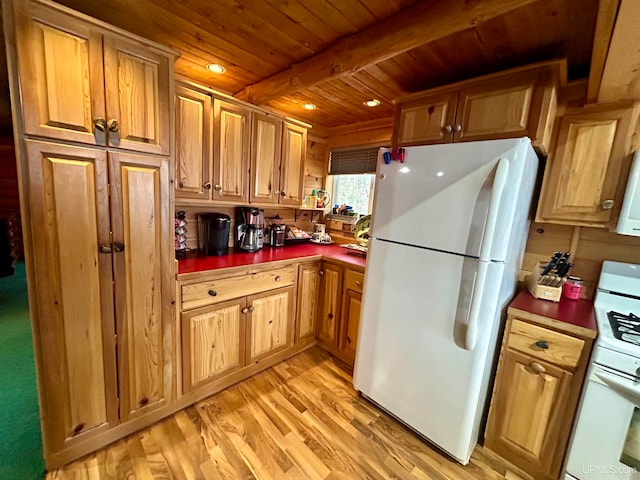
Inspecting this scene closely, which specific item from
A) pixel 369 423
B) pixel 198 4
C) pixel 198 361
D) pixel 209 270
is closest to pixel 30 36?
pixel 198 4

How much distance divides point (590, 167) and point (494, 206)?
800 millimetres

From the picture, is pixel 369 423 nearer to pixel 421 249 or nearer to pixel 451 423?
pixel 451 423

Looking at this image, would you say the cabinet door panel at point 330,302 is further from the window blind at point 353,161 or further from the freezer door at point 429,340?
the window blind at point 353,161

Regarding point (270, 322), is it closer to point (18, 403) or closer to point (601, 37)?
point (18, 403)

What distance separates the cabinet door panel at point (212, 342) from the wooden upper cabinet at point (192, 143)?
806mm

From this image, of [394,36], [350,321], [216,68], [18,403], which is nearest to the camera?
[394,36]

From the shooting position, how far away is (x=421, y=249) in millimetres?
1472

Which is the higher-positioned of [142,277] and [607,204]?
[607,204]

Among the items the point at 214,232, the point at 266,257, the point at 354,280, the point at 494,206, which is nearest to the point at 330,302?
the point at 354,280

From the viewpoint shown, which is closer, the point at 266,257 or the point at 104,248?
the point at 104,248

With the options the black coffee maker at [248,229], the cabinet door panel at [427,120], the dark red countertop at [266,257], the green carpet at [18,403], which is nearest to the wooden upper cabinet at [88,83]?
the dark red countertop at [266,257]

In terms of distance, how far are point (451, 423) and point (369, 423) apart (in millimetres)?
531

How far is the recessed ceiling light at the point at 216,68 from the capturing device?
73.5 inches

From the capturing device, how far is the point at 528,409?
1.38 m
